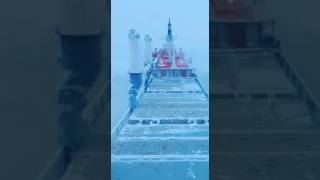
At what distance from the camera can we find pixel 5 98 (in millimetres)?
3445

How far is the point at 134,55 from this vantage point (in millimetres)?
3355

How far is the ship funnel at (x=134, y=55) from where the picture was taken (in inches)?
131

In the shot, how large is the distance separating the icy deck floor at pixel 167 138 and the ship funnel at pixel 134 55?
13 cm

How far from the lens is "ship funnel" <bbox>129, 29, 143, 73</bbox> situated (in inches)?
131

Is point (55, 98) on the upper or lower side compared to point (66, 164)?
upper
